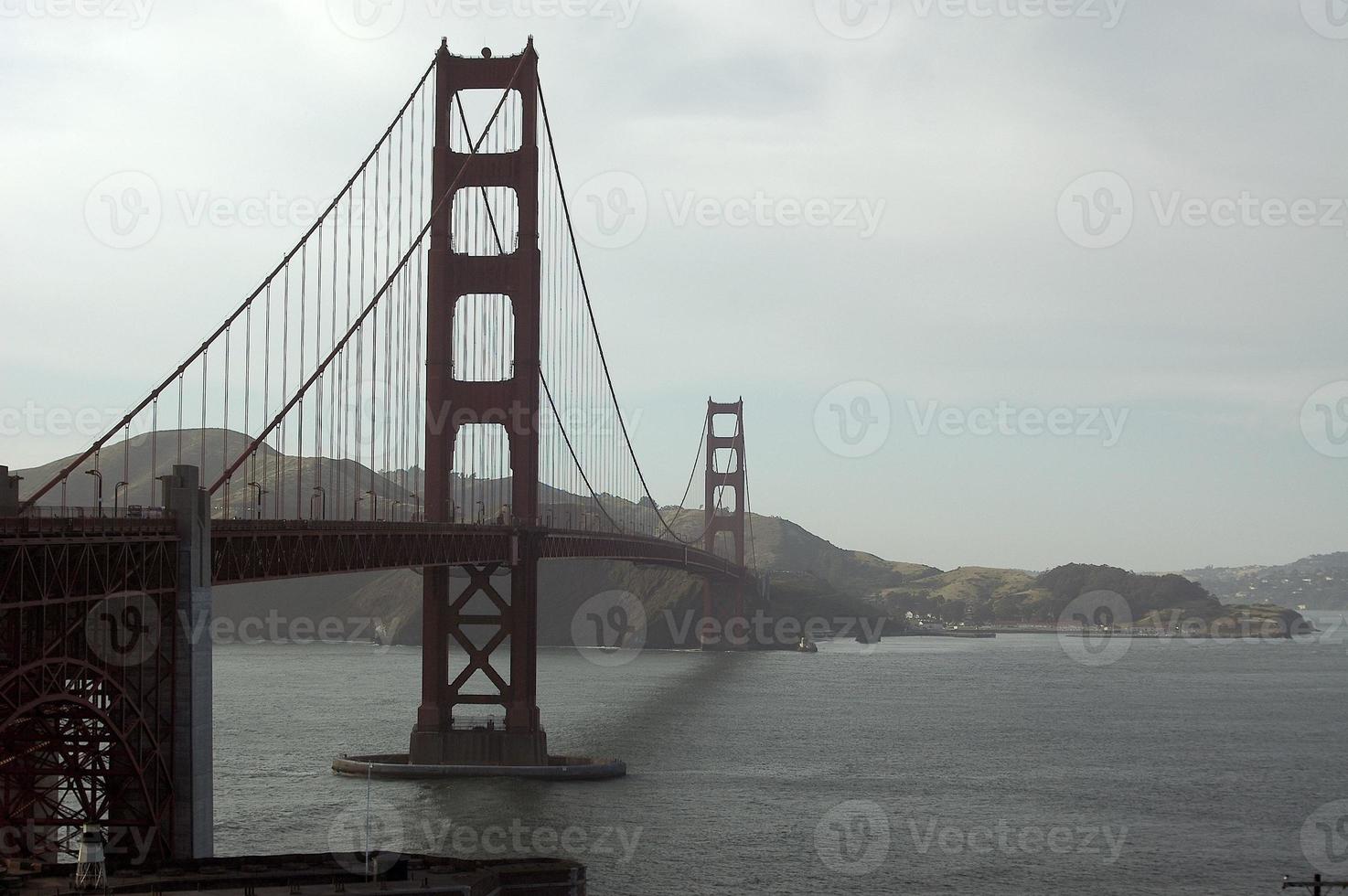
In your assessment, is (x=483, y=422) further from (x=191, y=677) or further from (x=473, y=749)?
(x=191, y=677)

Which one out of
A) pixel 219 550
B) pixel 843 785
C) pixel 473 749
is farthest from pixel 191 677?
pixel 843 785

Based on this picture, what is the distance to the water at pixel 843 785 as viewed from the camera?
40.2m

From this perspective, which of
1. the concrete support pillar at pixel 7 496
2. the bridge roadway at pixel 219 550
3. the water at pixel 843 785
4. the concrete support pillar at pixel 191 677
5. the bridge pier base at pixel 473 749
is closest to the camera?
the bridge roadway at pixel 219 550

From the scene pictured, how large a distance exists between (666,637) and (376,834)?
11841 cm

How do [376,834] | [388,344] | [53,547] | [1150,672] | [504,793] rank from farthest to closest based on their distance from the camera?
[1150,672] → [388,344] → [504,793] → [376,834] → [53,547]

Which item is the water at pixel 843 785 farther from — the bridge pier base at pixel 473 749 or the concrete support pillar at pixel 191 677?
the concrete support pillar at pixel 191 677

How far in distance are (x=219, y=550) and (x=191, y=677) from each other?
4.42 meters

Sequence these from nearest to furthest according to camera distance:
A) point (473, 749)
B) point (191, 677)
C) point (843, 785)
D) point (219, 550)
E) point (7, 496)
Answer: point (7, 496) < point (191, 677) < point (219, 550) < point (473, 749) < point (843, 785)

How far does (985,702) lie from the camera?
303ft

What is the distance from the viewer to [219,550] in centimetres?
3259

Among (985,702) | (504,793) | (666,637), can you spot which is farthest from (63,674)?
(666,637)

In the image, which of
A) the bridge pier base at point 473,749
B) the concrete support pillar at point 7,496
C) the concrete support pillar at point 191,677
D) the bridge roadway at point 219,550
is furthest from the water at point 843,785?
the concrete support pillar at point 7,496

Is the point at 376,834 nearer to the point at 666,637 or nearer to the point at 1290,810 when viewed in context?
the point at 1290,810

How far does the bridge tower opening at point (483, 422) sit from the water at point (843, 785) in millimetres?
3333
